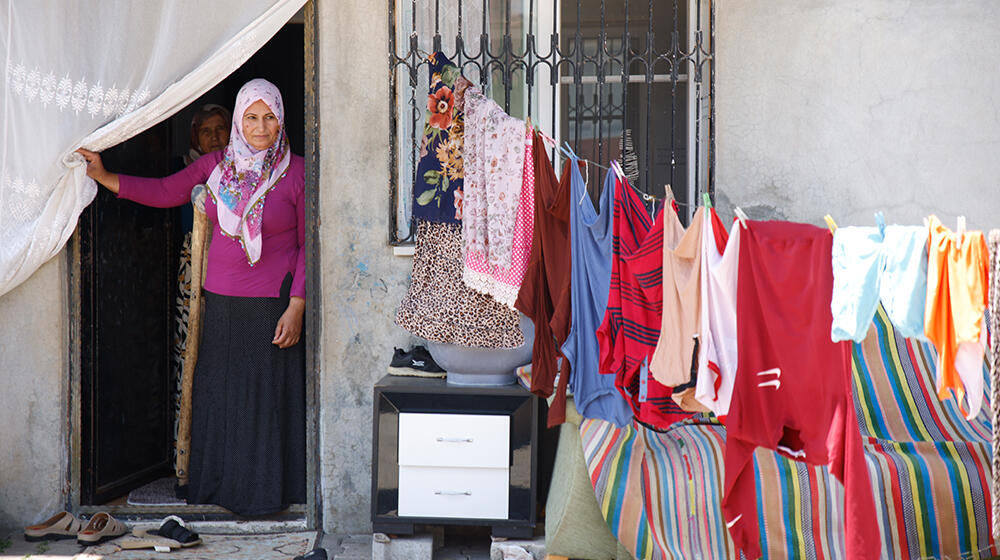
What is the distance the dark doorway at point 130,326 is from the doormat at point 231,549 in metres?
0.48

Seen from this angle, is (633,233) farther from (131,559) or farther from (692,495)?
Answer: (131,559)

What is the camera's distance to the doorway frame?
152 inches

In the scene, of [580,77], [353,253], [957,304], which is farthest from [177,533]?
[957,304]

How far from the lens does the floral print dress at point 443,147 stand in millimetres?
3457

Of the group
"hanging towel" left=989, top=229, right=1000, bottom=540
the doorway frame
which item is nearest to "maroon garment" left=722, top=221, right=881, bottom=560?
"hanging towel" left=989, top=229, right=1000, bottom=540

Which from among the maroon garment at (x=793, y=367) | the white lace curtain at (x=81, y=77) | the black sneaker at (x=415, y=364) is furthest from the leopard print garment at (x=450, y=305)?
the white lace curtain at (x=81, y=77)

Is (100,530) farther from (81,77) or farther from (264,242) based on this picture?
(81,77)

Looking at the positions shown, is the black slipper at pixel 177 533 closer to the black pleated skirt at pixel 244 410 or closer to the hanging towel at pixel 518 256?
the black pleated skirt at pixel 244 410

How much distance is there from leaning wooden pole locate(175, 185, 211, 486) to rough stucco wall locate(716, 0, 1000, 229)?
2406 millimetres

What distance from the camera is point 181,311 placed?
462 cm

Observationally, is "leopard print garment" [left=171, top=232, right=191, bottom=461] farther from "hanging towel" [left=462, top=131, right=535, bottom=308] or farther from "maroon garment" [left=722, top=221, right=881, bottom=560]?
"maroon garment" [left=722, top=221, right=881, bottom=560]

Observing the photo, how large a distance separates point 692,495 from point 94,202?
116 inches

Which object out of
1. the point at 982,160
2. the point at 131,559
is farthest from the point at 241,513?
the point at 982,160

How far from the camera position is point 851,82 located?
3.88m
